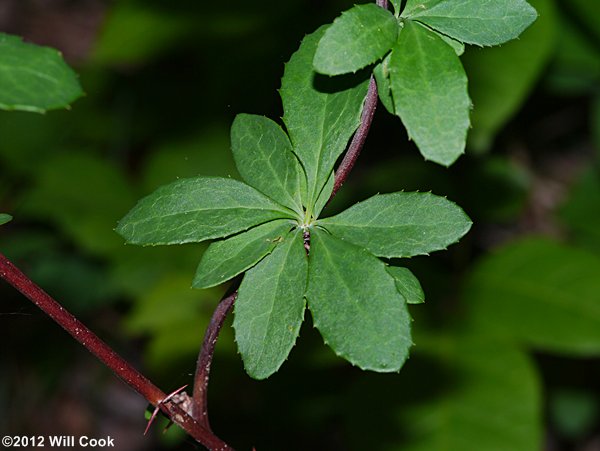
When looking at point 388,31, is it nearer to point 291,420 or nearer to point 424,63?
point 424,63

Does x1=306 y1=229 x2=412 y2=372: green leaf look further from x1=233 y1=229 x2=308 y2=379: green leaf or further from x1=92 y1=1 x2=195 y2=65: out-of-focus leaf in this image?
x1=92 y1=1 x2=195 y2=65: out-of-focus leaf

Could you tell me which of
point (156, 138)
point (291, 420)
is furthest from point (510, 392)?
point (156, 138)

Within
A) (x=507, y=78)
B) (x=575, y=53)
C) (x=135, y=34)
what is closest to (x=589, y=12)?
(x=575, y=53)

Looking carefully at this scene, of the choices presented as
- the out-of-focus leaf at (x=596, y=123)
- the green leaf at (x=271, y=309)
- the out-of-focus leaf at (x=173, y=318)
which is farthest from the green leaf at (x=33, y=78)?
the out-of-focus leaf at (x=596, y=123)

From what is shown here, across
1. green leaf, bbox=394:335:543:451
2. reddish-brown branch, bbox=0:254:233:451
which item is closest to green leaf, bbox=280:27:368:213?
reddish-brown branch, bbox=0:254:233:451

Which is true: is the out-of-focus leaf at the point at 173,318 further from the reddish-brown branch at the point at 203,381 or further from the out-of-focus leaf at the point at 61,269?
the reddish-brown branch at the point at 203,381
